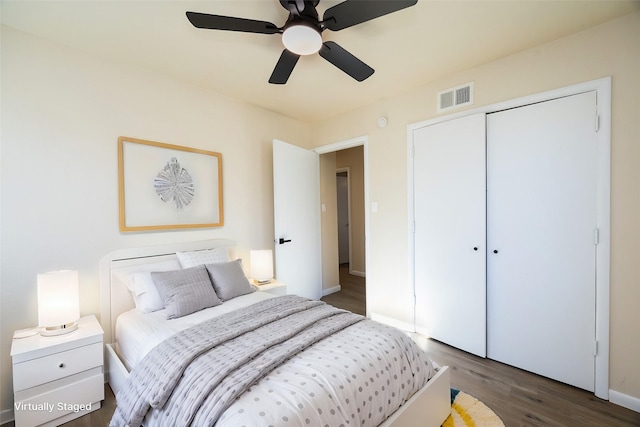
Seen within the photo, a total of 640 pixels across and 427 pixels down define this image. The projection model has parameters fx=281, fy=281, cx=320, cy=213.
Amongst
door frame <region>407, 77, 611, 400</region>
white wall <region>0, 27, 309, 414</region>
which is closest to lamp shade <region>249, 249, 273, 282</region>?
white wall <region>0, 27, 309, 414</region>

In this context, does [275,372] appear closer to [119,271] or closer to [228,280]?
[228,280]

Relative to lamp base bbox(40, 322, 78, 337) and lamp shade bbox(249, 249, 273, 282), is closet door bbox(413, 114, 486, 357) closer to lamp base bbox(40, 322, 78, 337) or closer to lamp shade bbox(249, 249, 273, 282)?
lamp shade bbox(249, 249, 273, 282)

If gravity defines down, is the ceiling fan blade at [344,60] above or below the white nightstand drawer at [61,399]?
above

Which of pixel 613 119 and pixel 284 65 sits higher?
Answer: pixel 284 65

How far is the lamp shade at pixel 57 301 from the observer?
1801 mm

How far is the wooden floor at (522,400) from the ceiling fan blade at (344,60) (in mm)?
2416

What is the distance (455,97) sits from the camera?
8.63 feet

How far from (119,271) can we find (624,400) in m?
3.78

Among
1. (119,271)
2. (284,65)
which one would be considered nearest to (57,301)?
(119,271)

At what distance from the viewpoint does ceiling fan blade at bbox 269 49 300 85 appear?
185 centimetres

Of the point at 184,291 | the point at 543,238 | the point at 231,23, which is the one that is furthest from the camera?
the point at 543,238

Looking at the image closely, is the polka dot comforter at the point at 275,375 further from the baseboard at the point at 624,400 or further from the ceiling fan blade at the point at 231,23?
the ceiling fan blade at the point at 231,23

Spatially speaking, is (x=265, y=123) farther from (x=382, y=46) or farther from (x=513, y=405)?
(x=513, y=405)

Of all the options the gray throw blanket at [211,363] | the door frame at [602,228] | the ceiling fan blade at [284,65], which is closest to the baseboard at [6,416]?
the gray throw blanket at [211,363]
